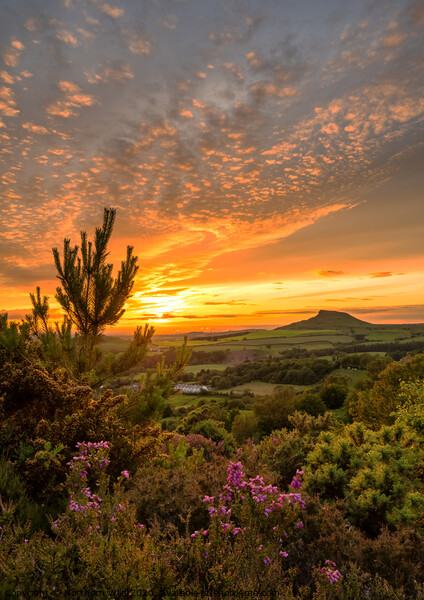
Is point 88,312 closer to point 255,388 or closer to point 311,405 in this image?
point 311,405

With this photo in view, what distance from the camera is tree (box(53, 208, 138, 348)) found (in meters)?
9.49

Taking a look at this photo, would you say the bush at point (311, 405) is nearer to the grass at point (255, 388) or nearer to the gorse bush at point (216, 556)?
the grass at point (255, 388)

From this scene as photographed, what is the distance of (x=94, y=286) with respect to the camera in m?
9.73

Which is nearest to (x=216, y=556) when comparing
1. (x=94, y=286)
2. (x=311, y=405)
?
(x=94, y=286)

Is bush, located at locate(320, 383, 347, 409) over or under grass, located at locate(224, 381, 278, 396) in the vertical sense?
over

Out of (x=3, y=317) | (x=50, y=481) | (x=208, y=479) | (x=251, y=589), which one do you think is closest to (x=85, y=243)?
(x=3, y=317)

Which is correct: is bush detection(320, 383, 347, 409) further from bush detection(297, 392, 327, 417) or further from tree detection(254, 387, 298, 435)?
tree detection(254, 387, 298, 435)

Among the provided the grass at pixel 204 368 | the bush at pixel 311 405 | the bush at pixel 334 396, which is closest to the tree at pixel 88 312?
the bush at pixel 311 405

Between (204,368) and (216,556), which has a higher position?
(216,556)

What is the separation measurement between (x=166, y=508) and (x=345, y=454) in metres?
5.38

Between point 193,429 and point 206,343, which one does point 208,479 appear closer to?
point 193,429

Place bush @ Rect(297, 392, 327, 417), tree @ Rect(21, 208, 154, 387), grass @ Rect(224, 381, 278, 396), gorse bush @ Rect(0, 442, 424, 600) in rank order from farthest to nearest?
grass @ Rect(224, 381, 278, 396) → bush @ Rect(297, 392, 327, 417) → tree @ Rect(21, 208, 154, 387) → gorse bush @ Rect(0, 442, 424, 600)

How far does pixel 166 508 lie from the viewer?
5289 mm

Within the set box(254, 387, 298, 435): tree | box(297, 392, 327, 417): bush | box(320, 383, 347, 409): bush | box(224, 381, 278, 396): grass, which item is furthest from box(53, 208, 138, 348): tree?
box(224, 381, 278, 396): grass
